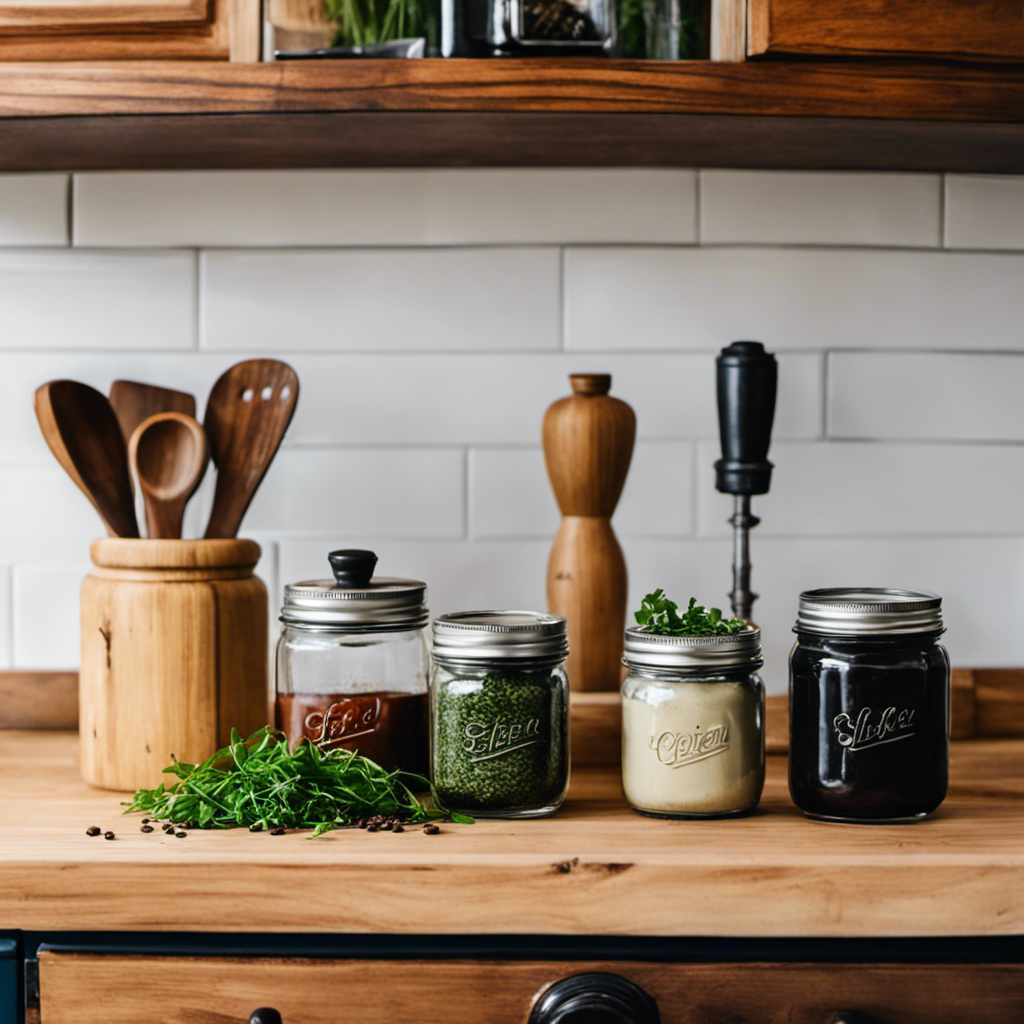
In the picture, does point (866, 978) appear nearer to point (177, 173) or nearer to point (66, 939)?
point (66, 939)

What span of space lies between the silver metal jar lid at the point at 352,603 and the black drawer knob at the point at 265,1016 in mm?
327

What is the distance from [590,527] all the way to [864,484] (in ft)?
1.25

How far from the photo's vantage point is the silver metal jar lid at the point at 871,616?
2.87ft

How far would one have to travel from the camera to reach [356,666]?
1.04 m

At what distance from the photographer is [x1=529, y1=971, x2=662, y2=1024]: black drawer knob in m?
0.75

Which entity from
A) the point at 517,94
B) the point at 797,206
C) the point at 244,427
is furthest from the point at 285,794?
the point at 797,206

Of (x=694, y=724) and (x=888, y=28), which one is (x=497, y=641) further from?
(x=888, y=28)

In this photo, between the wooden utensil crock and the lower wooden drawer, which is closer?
the lower wooden drawer

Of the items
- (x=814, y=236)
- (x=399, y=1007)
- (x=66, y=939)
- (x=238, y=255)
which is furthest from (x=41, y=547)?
(x=814, y=236)

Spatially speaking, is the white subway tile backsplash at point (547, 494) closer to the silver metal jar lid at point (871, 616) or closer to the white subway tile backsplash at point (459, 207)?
the white subway tile backsplash at point (459, 207)

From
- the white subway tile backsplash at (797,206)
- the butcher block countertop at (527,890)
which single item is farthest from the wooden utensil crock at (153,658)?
the white subway tile backsplash at (797,206)

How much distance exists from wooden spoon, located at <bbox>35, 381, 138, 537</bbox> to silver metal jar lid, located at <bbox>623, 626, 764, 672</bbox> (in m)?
0.53

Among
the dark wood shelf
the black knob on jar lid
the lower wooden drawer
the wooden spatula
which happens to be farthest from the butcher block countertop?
the dark wood shelf

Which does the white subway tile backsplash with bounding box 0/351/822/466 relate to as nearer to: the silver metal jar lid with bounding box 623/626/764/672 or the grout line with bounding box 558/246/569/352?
the grout line with bounding box 558/246/569/352
